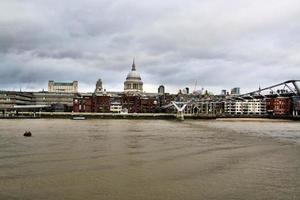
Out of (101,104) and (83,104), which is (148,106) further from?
(83,104)

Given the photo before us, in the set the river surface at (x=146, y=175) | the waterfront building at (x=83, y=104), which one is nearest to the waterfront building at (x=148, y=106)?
the waterfront building at (x=83, y=104)

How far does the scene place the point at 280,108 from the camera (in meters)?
186

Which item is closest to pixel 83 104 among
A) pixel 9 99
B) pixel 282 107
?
pixel 9 99

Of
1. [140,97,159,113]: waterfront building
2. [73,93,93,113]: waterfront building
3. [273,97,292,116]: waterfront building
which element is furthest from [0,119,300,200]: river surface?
[140,97,159,113]: waterfront building

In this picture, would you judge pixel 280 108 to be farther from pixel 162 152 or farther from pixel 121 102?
pixel 162 152

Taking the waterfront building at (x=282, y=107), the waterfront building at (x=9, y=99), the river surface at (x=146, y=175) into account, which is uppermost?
the waterfront building at (x=9, y=99)

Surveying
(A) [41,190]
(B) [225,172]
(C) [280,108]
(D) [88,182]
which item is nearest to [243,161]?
(B) [225,172]

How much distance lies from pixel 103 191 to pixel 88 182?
5.88ft

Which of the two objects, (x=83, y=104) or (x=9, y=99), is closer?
(x=9, y=99)

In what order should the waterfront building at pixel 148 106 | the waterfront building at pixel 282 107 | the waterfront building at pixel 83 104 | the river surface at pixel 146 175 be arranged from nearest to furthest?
the river surface at pixel 146 175
the waterfront building at pixel 83 104
the waterfront building at pixel 282 107
the waterfront building at pixel 148 106

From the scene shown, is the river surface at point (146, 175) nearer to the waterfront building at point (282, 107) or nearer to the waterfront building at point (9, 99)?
the waterfront building at point (9, 99)

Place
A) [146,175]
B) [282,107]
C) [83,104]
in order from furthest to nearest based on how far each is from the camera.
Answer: [282,107] → [83,104] → [146,175]

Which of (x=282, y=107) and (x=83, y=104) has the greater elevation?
(x=83, y=104)

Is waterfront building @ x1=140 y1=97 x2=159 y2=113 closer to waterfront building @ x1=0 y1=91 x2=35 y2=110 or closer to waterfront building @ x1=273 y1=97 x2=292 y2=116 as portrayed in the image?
waterfront building @ x1=273 y1=97 x2=292 y2=116
